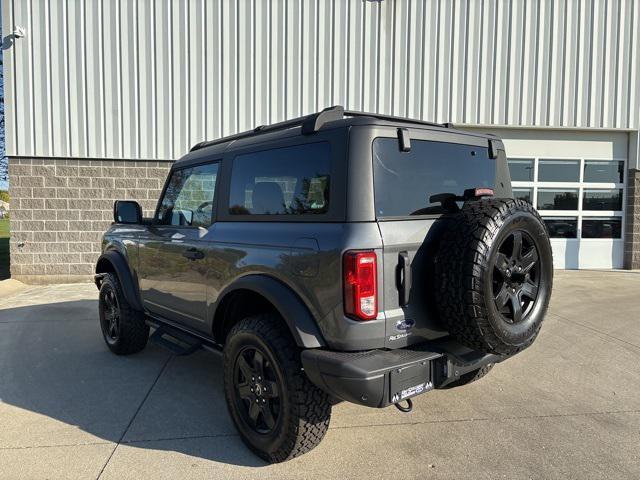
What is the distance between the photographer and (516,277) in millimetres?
2709

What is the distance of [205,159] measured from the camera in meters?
3.73

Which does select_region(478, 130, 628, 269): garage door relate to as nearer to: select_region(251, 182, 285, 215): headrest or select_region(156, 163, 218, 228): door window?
select_region(156, 163, 218, 228): door window

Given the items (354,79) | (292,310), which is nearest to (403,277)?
(292,310)

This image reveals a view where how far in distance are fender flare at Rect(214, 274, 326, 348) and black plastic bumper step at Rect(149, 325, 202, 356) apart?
3.95 feet

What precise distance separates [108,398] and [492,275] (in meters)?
3.09

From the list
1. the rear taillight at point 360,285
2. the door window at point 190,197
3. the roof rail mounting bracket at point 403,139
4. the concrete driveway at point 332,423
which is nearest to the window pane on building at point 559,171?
the concrete driveway at point 332,423

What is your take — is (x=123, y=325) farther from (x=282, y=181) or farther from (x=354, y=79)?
(x=354, y=79)

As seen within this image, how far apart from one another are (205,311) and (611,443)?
9.46ft

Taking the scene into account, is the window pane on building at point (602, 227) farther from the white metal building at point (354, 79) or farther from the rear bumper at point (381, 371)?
the rear bumper at point (381, 371)

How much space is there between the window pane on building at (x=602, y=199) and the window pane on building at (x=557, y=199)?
26 centimetres

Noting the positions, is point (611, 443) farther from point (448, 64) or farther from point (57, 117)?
point (57, 117)

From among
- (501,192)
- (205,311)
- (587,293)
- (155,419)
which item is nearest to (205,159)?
(205,311)

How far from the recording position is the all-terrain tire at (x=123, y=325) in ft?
15.0

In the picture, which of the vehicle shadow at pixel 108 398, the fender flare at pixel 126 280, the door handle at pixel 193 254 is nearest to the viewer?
the vehicle shadow at pixel 108 398
